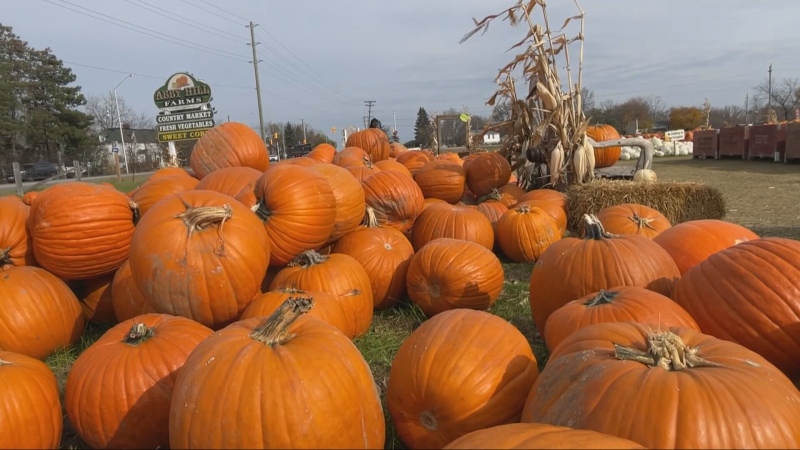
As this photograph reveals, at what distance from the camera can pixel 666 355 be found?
1.56 metres

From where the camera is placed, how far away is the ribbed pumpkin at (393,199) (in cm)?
476

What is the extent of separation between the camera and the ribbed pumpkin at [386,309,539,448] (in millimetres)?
1872

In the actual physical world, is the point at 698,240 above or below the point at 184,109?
below

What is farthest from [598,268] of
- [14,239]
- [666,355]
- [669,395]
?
[14,239]

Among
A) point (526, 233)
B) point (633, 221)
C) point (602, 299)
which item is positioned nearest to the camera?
point (602, 299)

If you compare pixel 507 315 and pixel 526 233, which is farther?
pixel 526 233

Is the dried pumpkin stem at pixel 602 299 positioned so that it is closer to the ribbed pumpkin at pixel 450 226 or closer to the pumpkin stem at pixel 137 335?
the pumpkin stem at pixel 137 335

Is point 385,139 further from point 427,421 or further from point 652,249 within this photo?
point 427,421

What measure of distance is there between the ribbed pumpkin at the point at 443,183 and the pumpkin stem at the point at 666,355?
4718mm

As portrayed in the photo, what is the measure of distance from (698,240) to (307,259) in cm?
262

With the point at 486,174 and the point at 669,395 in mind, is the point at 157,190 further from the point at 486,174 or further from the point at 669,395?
the point at 486,174

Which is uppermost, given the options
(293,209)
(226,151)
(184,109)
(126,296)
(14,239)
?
(184,109)

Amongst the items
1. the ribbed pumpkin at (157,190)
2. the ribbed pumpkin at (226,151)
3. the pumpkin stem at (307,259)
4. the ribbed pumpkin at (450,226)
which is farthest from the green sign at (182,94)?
the pumpkin stem at (307,259)

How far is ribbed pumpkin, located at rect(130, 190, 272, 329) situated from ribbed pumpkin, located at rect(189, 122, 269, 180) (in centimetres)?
242
